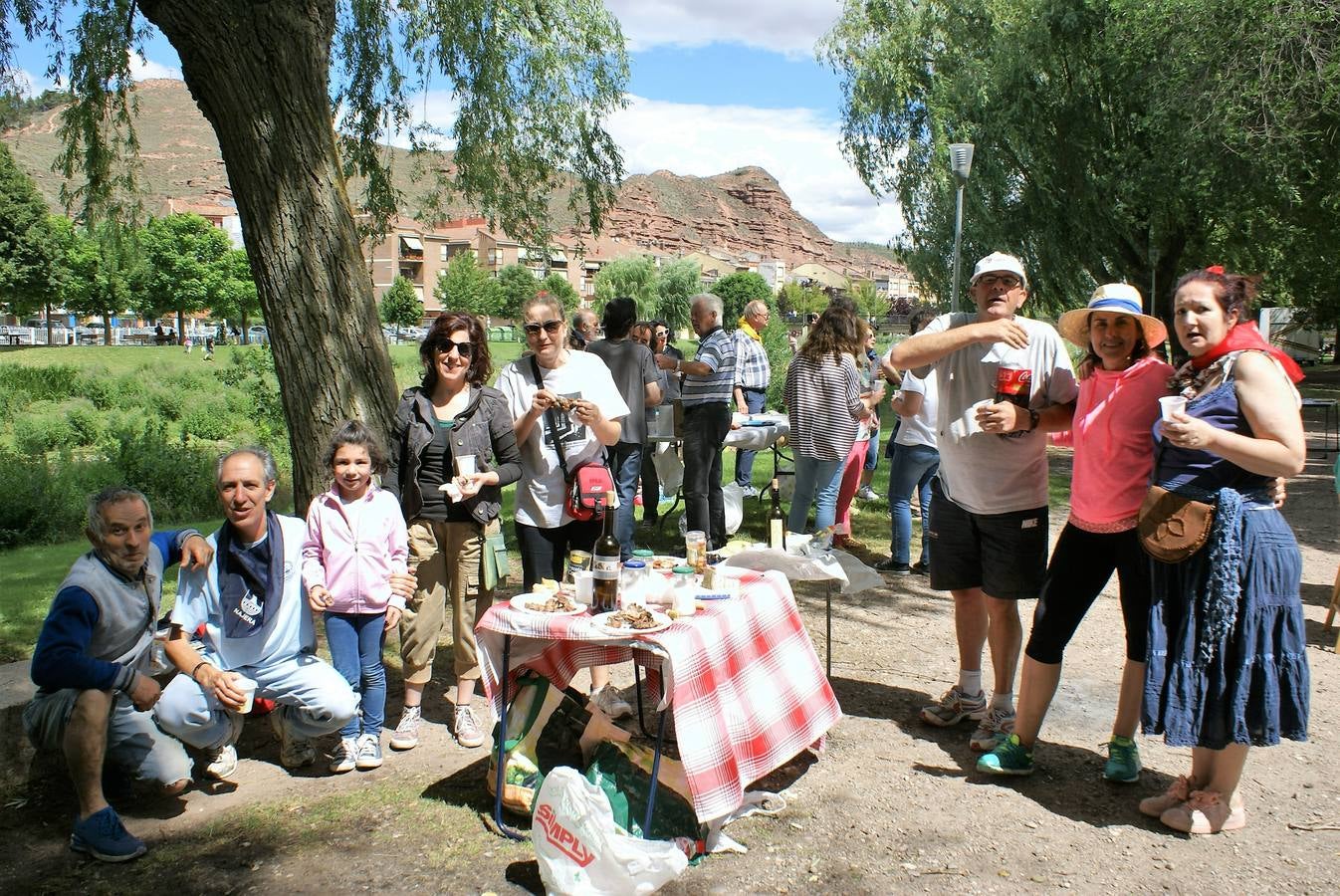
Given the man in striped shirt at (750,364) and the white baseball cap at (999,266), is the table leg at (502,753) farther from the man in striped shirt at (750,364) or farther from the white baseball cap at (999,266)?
the man in striped shirt at (750,364)

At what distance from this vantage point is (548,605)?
3586 millimetres

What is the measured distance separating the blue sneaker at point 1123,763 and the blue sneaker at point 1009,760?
30 cm

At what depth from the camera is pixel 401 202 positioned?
33.1 ft

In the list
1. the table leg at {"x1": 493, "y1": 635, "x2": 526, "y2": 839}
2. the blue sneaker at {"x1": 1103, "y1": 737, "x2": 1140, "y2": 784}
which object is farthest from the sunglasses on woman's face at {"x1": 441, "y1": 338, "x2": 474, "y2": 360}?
the blue sneaker at {"x1": 1103, "y1": 737, "x2": 1140, "y2": 784}

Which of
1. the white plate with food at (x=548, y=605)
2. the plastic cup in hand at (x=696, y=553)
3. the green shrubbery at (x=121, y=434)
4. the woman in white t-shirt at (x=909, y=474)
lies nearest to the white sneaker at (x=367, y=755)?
the white plate with food at (x=548, y=605)

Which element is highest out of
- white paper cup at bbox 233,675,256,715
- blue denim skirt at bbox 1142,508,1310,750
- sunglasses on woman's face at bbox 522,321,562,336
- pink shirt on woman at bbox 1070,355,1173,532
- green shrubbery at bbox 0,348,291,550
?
sunglasses on woman's face at bbox 522,321,562,336

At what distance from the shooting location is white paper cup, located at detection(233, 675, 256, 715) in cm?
362

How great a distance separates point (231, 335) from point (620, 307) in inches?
3678

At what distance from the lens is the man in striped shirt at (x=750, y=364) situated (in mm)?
8627

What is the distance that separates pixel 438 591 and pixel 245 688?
3.01 ft

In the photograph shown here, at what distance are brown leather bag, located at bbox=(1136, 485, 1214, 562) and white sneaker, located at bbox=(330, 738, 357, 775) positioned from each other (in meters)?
3.11

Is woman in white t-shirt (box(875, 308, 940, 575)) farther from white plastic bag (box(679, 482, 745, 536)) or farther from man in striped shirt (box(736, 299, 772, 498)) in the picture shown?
man in striped shirt (box(736, 299, 772, 498))

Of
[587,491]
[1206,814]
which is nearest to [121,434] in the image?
[587,491]

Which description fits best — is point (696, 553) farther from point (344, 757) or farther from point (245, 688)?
point (245, 688)
